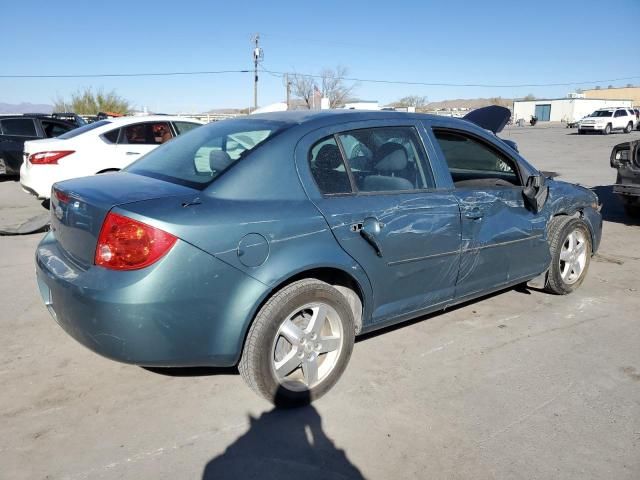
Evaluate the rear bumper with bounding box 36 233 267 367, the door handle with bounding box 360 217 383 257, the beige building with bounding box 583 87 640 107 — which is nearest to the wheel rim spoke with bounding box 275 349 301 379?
the rear bumper with bounding box 36 233 267 367

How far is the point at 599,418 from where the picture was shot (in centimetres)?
290

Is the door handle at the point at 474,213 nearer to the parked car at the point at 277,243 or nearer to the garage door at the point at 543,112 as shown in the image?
the parked car at the point at 277,243

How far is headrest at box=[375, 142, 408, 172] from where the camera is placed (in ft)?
11.2

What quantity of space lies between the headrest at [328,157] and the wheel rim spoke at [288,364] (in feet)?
3.52

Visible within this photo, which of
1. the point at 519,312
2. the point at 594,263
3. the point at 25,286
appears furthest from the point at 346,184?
the point at 594,263

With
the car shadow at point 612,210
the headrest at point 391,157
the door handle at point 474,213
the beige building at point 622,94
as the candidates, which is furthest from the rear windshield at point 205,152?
the beige building at point 622,94

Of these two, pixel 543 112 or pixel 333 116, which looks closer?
pixel 333 116

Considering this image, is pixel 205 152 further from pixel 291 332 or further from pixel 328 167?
pixel 291 332

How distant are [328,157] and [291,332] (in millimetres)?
1040

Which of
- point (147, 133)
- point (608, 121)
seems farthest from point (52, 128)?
point (608, 121)

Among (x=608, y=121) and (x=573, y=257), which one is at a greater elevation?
(x=608, y=121)

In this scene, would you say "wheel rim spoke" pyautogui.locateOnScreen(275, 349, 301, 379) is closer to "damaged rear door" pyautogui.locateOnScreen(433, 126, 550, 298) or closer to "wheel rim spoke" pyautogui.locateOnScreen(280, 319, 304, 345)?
"wheel rim spoke" pyautogui.locateOnScreen(280, 319, 304, 345)

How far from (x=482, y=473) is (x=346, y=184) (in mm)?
1675

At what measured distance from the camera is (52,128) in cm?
1273
